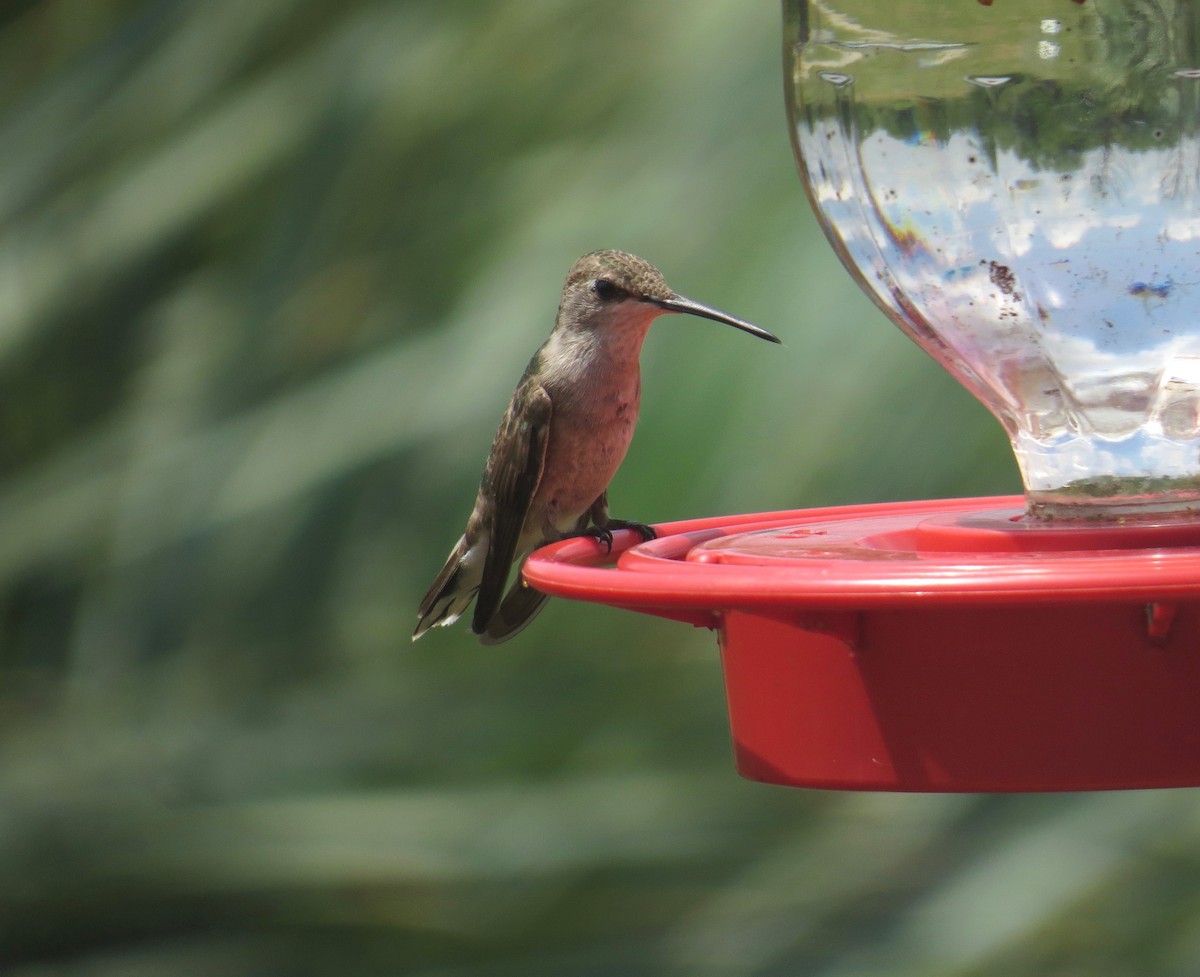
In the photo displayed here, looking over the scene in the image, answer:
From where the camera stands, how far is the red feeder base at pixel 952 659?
1640mm

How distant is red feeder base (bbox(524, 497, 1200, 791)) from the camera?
164 centimetres

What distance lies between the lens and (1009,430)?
7.98 ft

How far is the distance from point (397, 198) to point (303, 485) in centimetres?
82

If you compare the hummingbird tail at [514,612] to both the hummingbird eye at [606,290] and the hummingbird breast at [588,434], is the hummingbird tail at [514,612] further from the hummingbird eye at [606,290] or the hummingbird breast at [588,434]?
the hummingbird eye at [606,290]

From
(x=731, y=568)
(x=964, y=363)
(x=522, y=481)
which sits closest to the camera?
(x=731, y=568)

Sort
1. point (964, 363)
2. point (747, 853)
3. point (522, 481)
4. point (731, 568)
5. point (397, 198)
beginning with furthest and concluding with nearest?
1. point (397, 198)
2. point (747, 853)
3. point (522, 481)
4. point (964, 363)
5. point (731, 568)

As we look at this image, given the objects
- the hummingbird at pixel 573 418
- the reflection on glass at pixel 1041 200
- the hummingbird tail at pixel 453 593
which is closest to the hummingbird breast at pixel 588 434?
the hummingbird at pixel 573 418

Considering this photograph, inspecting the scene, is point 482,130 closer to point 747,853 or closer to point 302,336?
point 302,336

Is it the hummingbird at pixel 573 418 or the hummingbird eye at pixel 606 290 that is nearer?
the hummingbird at pixel 573 418

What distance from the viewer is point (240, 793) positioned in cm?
432

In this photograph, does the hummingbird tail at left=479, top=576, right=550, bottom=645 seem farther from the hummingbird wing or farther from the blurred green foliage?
the blurred green foliage

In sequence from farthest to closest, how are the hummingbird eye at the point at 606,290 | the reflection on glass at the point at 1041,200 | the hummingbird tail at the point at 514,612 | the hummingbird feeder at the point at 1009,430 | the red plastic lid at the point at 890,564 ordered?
the hummingbird eye at the point at 606,290, the hummingbird tail at the point at 514,612, the reflection on glass at the point at 1041,200, the hummingbird feeder at the point at 1009,430, the red plastic lid at the point at 890,564

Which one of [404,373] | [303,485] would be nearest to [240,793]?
[303,485]

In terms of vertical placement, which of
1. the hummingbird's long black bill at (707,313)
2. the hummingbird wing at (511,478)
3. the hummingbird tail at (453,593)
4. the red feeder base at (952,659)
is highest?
the red feeder base at (952,659)
